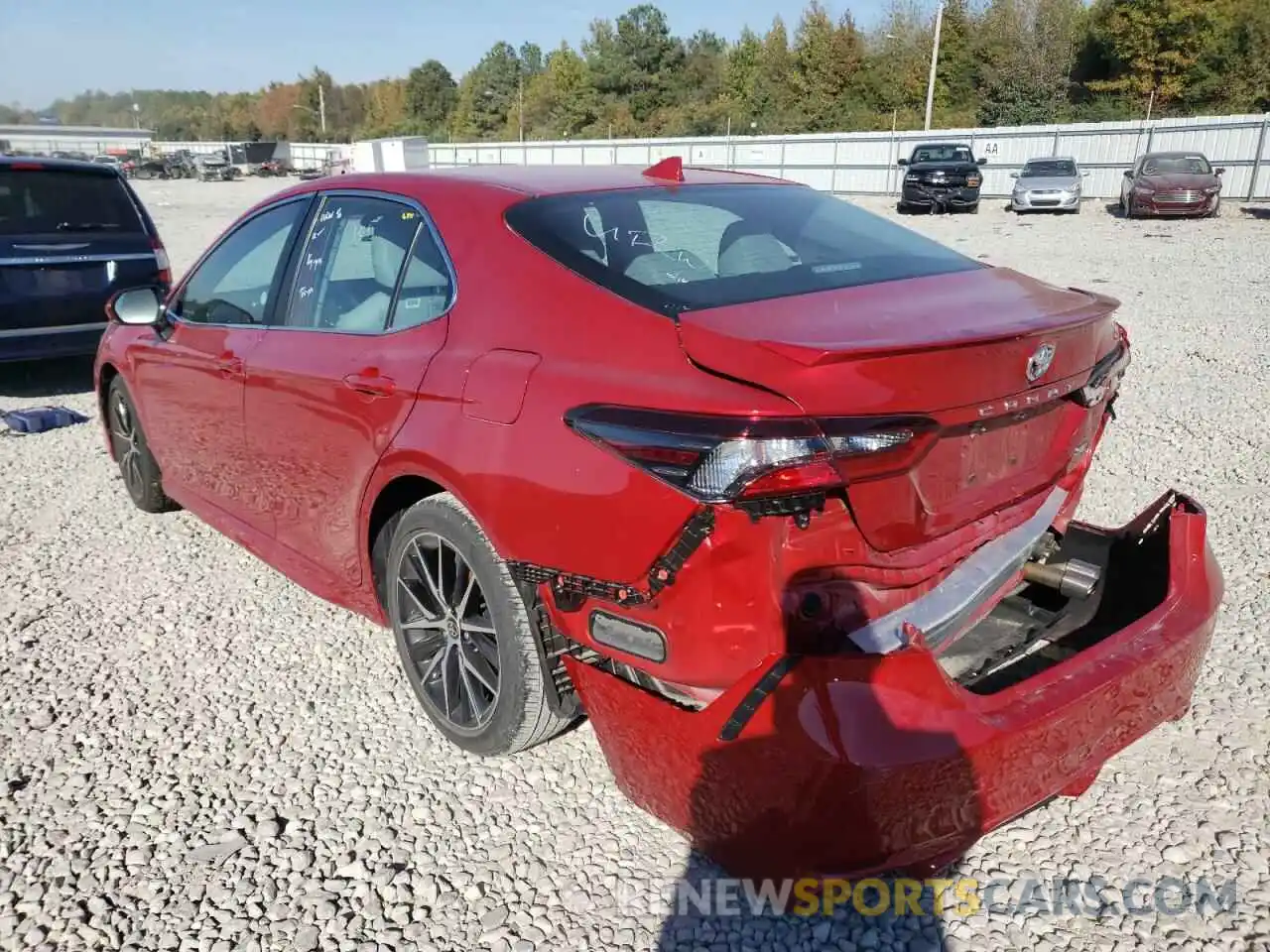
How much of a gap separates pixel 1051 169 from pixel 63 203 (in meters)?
22.5

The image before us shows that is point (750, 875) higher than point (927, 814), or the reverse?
point (927, 814)

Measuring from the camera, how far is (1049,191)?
22.7m

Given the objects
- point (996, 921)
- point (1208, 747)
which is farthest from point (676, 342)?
point (1208, 747)

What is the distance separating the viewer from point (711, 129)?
57000 mm

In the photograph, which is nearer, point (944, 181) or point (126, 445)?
point (126, 445)

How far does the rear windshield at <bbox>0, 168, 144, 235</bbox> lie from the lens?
22.6ft

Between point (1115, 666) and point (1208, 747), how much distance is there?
0.95 metres

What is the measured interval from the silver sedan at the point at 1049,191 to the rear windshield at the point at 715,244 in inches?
865

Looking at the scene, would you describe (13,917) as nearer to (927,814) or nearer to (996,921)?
(927,814)

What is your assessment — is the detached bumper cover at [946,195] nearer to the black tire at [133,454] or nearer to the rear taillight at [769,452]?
the black tire at [133,454]

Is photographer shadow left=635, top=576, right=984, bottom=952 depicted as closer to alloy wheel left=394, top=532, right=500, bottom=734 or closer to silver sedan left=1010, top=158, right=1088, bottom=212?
alloy wheel left=394, top=532, right=500, bottom=734

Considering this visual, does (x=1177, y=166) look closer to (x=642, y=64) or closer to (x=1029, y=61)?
(x=1029, y=61)

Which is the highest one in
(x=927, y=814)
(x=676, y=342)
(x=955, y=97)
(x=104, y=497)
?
(x=955, y=97)

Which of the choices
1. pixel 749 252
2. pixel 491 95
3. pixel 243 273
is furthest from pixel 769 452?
pixel 491 95
